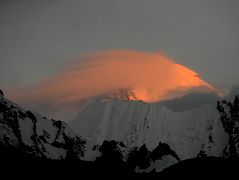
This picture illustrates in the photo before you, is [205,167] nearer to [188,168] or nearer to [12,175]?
[188,168]

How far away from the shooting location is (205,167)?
66.7 metres

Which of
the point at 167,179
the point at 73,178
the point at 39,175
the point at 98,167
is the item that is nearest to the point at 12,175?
the point at 39,175

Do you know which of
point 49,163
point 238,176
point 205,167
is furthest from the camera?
point 49,163

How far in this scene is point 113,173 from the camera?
69.9 meters

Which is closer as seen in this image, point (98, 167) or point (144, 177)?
point (144, 177)

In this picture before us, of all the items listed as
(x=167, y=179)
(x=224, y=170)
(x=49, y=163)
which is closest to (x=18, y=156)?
(x=49, y=163)

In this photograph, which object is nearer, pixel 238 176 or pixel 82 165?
pixel 238 176

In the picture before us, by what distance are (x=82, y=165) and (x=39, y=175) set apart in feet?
28.4

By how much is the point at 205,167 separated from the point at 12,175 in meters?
25.3

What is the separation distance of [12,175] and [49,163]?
8.34 m

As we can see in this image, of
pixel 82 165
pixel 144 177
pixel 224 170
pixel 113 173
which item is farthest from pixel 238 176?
pixel 82 165

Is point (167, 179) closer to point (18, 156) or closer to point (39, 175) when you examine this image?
point (39, 175)

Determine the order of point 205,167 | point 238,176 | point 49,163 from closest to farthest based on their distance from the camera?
point 238,176
point 205,167
point 49,163

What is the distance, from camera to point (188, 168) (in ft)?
221
